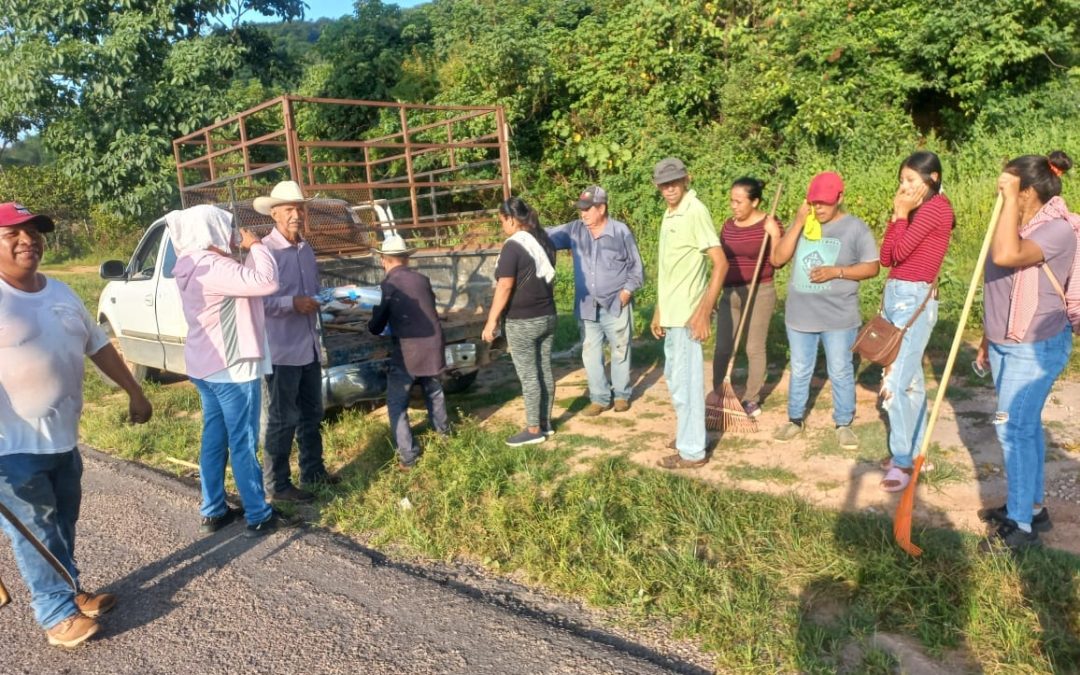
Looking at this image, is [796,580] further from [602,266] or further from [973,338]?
[973,338]

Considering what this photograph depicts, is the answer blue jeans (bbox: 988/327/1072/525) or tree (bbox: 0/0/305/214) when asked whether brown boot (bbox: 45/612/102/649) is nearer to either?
blue jeans (bbox: 988/327/1072/525)

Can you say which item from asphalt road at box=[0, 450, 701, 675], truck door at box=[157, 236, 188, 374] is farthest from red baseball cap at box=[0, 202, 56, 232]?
truck door at box=[157, 236, 188, 374]

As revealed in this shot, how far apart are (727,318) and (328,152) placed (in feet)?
46.1

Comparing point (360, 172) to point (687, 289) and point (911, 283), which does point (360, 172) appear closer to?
point (687, 289)

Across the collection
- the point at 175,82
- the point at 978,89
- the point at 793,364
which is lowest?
the point at 793,364

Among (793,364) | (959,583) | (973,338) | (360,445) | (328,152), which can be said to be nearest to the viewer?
(959,583)

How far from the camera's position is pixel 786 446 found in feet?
16.9

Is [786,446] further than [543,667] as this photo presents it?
Yes

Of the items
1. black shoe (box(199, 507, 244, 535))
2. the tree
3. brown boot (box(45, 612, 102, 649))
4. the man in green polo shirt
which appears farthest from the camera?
the tree

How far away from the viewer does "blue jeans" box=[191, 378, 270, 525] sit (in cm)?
417

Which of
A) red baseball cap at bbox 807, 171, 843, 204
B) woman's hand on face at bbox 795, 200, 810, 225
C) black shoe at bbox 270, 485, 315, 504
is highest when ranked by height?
red baseball cap at bbox 807, 171, 843, 204

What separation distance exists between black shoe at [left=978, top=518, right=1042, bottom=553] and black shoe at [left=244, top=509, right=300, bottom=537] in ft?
11.6

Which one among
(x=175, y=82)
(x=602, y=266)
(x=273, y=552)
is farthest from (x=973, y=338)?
(x=175, y=82)

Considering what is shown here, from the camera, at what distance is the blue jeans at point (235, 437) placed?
4.17m
